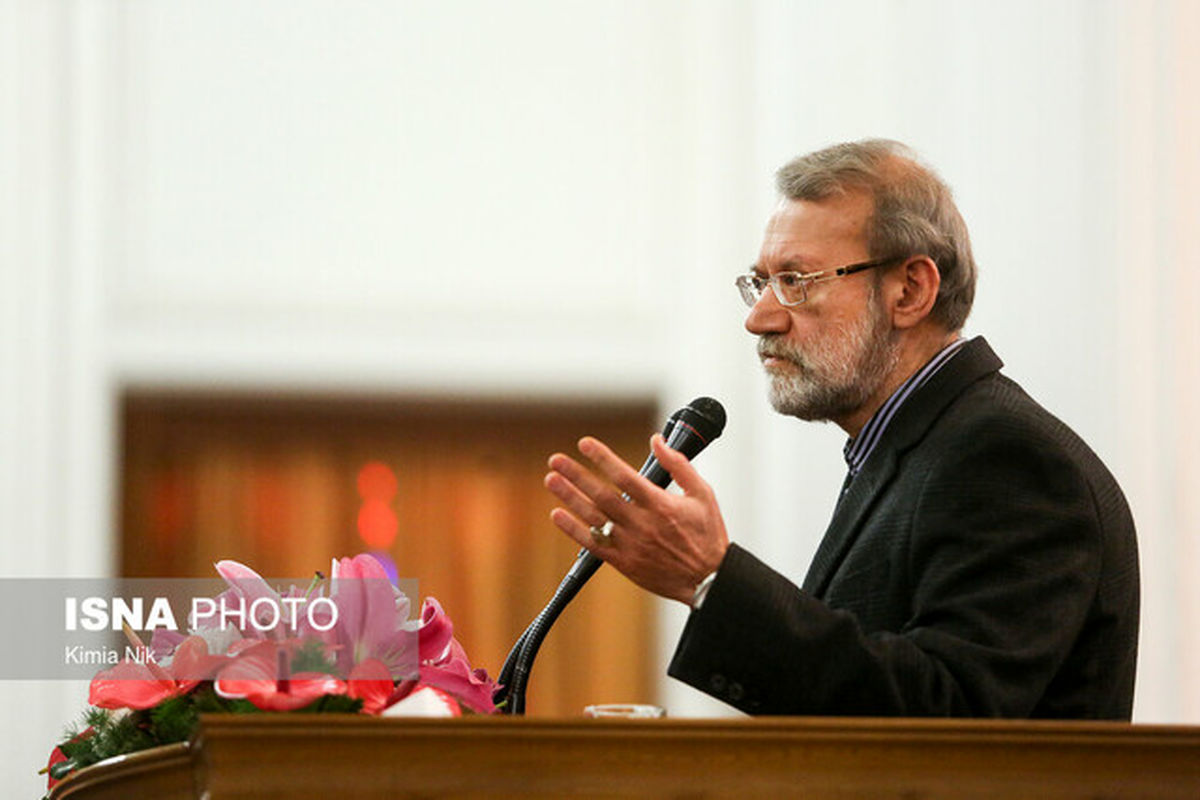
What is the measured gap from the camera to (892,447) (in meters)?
2.30

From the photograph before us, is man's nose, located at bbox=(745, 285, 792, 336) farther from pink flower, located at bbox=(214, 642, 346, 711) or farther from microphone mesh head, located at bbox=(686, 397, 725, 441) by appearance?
pink flower, located at bbox=(214, 642, 346, 711)

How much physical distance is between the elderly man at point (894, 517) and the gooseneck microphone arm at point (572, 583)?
0.13 meters

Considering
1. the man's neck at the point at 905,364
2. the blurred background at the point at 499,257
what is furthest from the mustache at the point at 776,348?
the blurred background at the point at 499,257

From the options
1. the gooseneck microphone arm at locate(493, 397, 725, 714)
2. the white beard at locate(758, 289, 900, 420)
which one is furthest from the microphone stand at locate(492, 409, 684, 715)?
the white beard at locate(758, 289, 900, 420)

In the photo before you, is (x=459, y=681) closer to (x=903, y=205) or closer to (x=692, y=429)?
(x=692, y=429)

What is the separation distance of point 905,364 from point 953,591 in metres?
0.55

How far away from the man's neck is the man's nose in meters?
0.16

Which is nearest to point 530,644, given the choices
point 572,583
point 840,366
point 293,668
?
point 572,583

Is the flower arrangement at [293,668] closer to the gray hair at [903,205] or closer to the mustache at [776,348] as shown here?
the mustache at [776,348]

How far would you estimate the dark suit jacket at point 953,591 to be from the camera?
184cm

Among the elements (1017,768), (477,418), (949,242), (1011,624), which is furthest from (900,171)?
(477,418)

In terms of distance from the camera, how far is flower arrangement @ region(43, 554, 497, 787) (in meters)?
1.63

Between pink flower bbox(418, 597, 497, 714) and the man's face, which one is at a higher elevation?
the man's face

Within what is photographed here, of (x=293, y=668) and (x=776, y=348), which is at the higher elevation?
(x=776, y=348)
